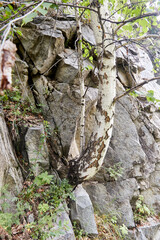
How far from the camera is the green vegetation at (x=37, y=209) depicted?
7.29ft

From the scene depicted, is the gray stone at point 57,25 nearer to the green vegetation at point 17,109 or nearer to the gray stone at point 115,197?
the green vegetation at point 17,109

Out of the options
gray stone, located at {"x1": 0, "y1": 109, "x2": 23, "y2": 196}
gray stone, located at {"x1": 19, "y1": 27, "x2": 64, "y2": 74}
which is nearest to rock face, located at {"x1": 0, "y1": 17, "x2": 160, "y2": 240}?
gray stone, located at {"x1": 19, "y1": 27, "x2": 64, "y2": 74}

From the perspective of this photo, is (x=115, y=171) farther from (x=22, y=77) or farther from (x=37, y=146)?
(x=22, y=77)

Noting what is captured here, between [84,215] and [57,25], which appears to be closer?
[84,215]

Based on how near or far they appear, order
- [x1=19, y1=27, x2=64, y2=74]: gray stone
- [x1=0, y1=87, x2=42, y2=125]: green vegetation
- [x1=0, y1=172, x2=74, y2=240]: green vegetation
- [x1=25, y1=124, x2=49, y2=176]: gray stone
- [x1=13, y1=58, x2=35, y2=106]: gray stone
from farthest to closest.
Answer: [x1=19, y1=27, x2=64, y2=74]: gray stone → [x1=13, y1=58, x2=35, y2=106]: gray stone → [x1=0, y1=87, x2=42, y2=125]: green vegetation → [x1=25, y1=124, x2=49, y2=176]: gray stone → [x1=0, y1=172, x2=74, y2=240]: green vegetation

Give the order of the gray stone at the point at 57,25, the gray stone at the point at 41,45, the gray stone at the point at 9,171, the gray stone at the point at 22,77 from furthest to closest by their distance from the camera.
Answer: the gray stone at the point at 57,25
the gray stone at the point at 41,45
the gray stone at the point at 22,77
the gray stone at the point at 9,171

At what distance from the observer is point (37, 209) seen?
2.71 metres

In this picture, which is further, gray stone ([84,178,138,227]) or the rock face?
gray stone ([84,178,138,227])

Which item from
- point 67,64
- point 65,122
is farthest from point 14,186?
point 67,64

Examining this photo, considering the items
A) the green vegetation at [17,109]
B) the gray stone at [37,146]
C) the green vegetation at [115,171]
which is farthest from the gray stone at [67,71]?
the green vegetation at [115,171]

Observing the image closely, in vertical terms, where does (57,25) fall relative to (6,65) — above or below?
above

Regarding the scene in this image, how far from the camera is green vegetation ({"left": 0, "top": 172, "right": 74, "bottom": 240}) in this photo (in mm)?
2223

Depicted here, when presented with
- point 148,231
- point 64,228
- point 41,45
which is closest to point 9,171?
point 64,228

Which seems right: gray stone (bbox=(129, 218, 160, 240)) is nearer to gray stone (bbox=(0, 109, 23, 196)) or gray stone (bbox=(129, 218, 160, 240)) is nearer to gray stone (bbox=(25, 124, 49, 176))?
gray stone (bbox=(25, 124, 49, 176))
